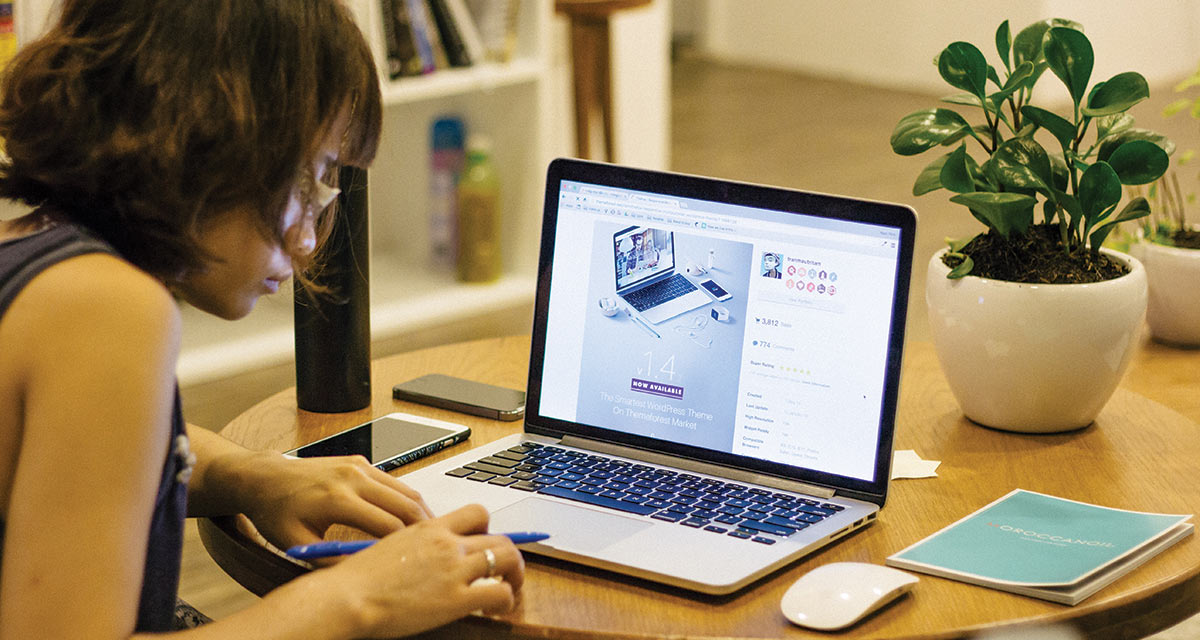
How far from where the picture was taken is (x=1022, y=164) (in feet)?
3.87

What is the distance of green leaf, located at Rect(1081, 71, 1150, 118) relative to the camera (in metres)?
1.17

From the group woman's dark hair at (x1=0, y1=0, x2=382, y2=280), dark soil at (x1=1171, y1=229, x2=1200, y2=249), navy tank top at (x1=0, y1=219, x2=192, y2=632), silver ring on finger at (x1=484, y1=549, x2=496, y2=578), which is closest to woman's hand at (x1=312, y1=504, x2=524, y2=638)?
silver ring on finger at (x1=484, y1=549, x2=496, y2=578)

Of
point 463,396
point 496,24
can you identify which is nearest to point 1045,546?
point 463,396

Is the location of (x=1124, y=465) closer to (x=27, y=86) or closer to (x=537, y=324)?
(x=537, y=324)

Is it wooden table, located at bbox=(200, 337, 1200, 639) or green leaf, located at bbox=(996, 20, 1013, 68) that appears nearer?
wooden table, located at bbox=(200, 337, 1200, 639)

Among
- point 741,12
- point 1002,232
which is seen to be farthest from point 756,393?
point 741,12

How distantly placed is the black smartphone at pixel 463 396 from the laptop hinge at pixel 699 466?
0.42 feet

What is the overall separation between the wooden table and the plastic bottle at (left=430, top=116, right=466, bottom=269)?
133 centimetres

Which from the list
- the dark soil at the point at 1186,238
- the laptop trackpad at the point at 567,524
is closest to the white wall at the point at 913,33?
the dark soil at the point at 1186,238

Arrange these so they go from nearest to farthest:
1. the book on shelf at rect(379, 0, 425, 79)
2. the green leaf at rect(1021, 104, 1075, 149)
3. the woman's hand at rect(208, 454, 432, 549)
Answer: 1. the woman's hand at rect(208, 454, 432, 549)
2. the green leaf at rect(1021, 104, 1075, 149)
3. the book on shelf at rect(379, 0, 425, 79)

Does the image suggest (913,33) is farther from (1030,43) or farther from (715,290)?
(715,290)

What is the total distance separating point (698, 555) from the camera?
92 cm

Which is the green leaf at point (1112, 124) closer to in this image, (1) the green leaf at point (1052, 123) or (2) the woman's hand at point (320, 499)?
(1) the green leaf at point (1052, 123)

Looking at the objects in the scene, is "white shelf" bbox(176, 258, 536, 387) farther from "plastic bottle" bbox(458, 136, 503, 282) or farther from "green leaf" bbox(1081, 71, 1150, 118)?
"green leaf" bbox(1081, 71, 1150, 118)
